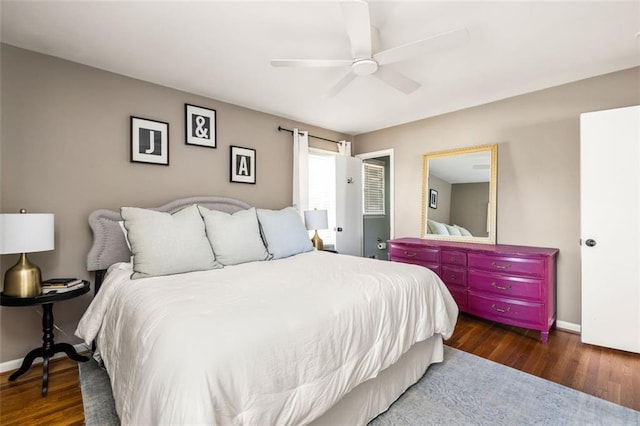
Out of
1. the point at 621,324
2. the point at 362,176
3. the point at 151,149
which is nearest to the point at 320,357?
the point at 151,149

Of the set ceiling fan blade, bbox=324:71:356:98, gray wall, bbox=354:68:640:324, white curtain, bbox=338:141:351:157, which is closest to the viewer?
ceiling fan blade, bbox=324:71:356:98

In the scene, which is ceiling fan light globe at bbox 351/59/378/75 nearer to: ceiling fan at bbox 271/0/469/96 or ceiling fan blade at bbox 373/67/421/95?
ceiling fan at bbox 271/0/469/96

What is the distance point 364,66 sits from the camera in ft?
6.65

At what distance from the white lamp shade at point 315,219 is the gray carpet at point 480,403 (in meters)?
2.07

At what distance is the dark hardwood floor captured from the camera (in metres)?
1.77

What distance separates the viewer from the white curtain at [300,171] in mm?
3994

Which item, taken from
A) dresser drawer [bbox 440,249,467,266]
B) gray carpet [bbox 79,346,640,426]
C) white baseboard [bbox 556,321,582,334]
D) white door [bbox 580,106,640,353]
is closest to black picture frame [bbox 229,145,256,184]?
gray carpet [bbox 79,346,640,426]

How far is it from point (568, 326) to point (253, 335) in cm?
338

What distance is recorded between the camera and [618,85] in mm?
2670

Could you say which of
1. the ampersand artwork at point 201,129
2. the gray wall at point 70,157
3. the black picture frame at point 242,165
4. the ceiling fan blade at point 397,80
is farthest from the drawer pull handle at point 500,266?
the ampersand artwork at point 201,129

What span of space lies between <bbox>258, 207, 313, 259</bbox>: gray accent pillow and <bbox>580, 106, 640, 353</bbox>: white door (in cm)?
259

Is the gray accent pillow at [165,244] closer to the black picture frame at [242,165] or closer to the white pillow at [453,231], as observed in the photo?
the black picture frame at [242,165]

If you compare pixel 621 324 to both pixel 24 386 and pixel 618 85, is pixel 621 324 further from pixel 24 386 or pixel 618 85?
pixel 24 386

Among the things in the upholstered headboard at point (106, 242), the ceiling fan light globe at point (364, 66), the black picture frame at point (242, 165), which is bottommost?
the upholstered headboard at point (106, 242)
